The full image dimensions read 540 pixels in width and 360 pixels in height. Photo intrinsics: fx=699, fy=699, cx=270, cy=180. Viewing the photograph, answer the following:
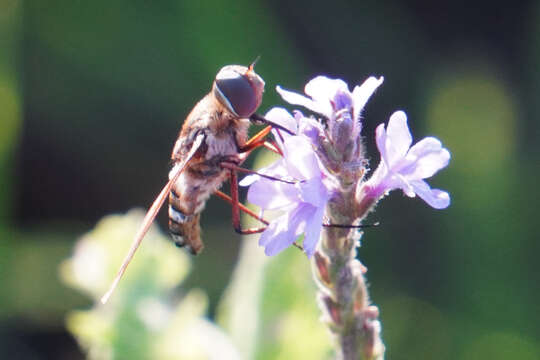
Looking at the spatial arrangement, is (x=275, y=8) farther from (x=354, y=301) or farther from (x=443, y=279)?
(x=354, y=301)

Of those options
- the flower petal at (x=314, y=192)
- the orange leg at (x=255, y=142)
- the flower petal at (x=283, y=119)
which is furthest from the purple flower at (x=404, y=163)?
the orange leg at (x=255, y=142)

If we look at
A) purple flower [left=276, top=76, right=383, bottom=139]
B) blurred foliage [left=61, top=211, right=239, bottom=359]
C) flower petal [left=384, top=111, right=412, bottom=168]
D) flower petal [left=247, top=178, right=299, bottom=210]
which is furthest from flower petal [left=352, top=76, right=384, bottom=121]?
blurred foliage [left=61, top=211, right=239, bottom=359]

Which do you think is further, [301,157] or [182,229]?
[182,229]

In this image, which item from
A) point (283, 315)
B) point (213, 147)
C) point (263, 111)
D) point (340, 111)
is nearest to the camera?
point (340, 111)

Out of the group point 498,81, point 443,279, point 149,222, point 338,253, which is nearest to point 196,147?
point 149,222

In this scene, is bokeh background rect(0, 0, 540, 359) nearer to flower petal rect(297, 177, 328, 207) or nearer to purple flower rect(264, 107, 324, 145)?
purple flower rect(264, 107, 324, 145)

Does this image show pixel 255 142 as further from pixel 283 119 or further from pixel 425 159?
pixel 425 159

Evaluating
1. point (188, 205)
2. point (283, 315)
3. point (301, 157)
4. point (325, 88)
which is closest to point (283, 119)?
point (325, 88)
